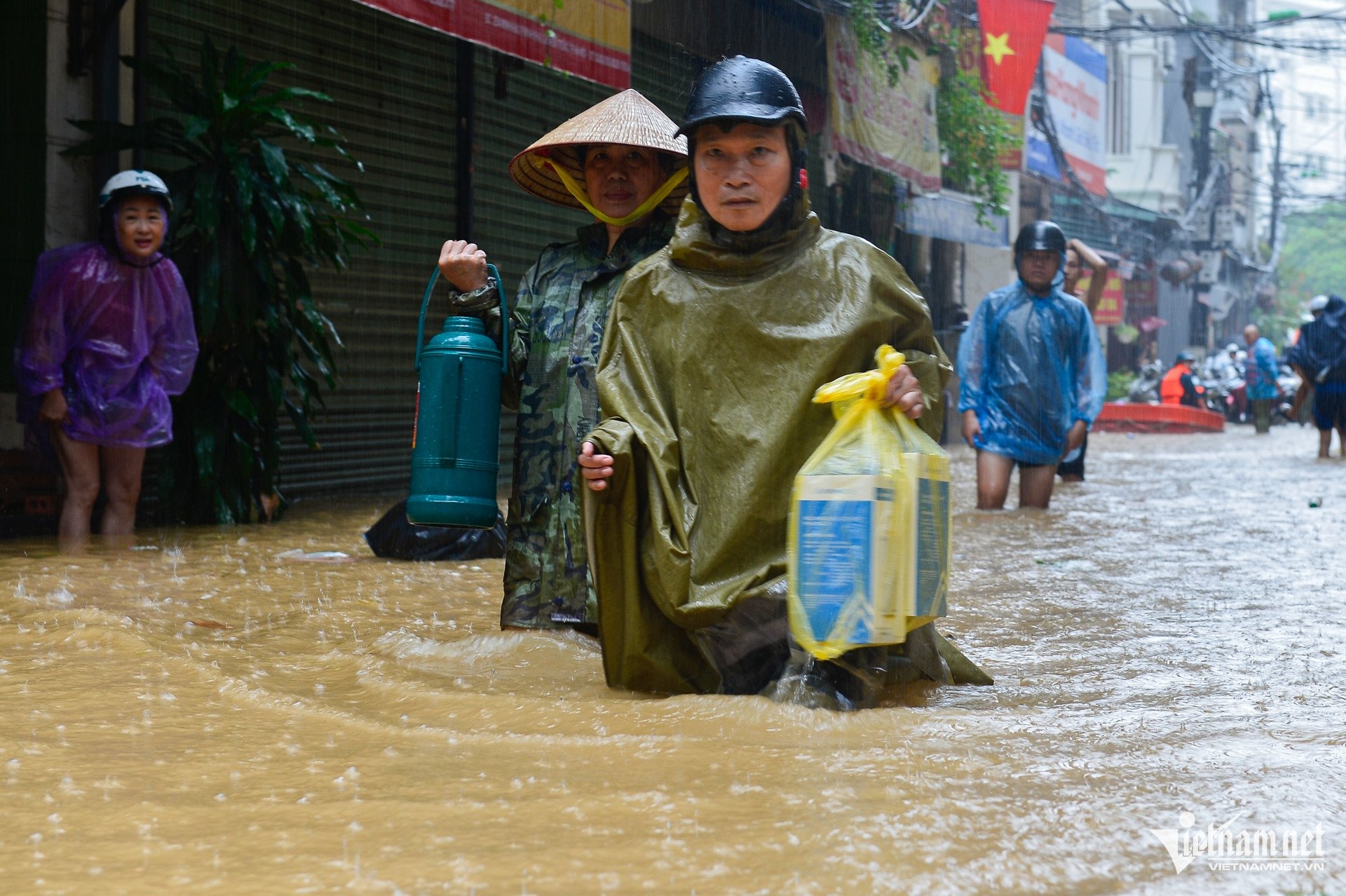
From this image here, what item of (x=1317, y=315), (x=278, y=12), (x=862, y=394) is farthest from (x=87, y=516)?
(x=1317, y=315)

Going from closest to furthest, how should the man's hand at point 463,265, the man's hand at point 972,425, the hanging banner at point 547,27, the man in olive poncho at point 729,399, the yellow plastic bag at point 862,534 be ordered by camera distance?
the yellow plastic bag at point 862,534 → the man in olive poncho at point 729,399 → the man's hand at point 463,265 → the hanging banner at point 547,27 → the man's hand at point 972,425

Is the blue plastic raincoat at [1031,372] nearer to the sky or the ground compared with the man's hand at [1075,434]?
nearer to the sky

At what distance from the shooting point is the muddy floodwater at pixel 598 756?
7.59 ft

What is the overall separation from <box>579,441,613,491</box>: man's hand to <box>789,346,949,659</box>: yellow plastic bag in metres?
0.46

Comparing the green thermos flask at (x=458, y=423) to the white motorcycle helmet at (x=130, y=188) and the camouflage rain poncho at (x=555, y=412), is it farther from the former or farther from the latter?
the white motorcycle helmet at (x=130, y=188)

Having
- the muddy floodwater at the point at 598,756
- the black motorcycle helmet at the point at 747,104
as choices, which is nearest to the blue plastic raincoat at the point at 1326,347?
the muddy floodwater at the point at 598,756

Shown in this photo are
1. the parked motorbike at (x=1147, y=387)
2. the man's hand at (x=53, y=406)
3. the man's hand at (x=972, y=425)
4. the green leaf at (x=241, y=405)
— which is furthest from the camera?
the parked motorbike at (x=1147, y=387)

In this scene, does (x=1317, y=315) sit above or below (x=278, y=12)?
below

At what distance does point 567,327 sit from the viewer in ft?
14.1

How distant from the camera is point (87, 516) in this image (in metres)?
7.00

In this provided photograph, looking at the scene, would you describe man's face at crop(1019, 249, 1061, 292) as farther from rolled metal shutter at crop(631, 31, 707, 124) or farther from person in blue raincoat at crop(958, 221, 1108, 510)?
rolled metal shutter at crop(631, 31, 707, 124)

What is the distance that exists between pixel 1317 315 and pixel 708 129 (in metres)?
13.4

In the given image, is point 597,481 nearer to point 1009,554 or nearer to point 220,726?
point 220,726

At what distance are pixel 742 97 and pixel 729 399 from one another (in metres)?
0.76
